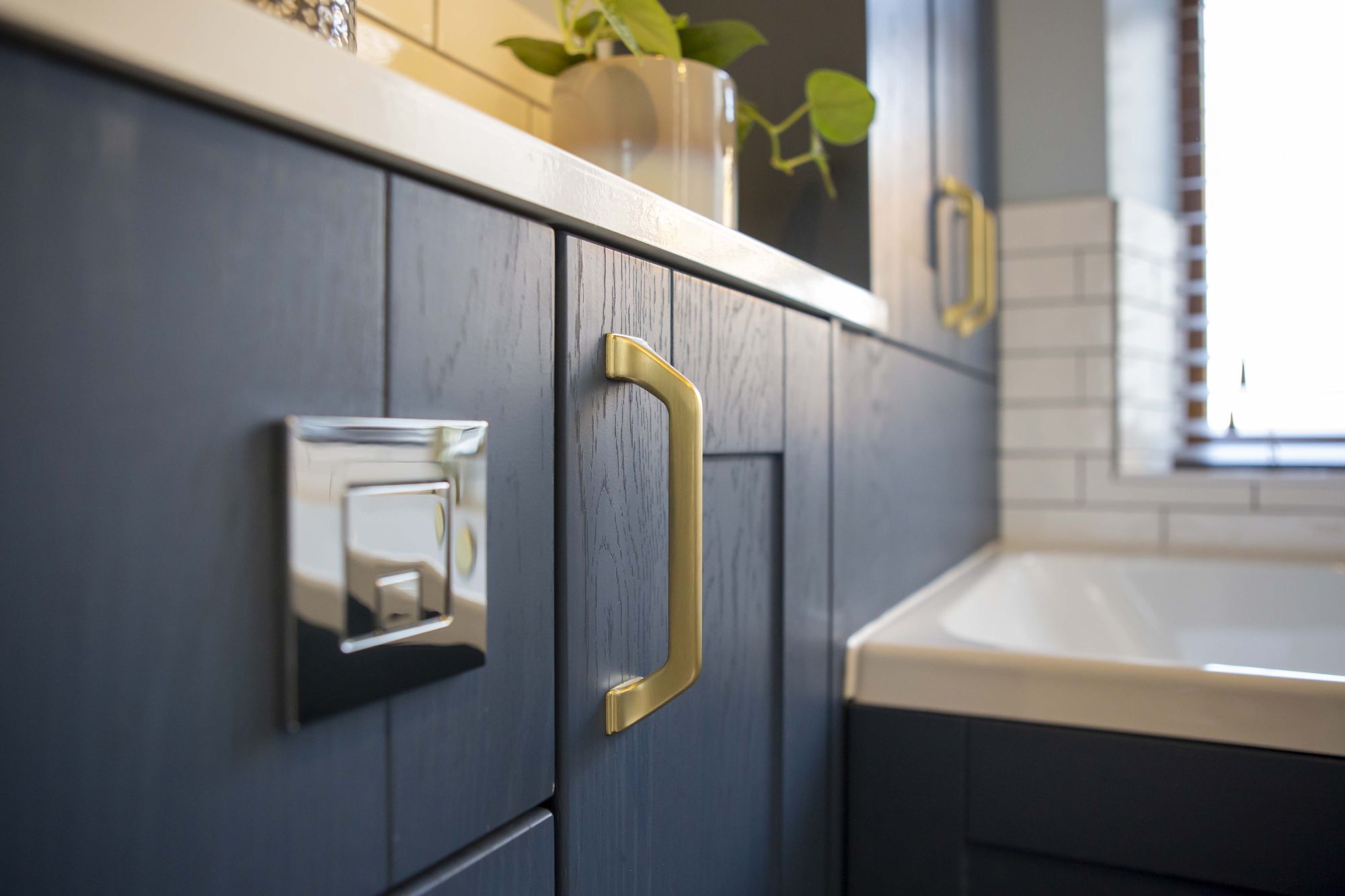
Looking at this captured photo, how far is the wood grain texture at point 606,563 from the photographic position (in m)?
0.42

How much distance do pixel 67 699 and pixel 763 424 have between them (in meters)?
0.49

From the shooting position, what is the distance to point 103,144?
0.24m

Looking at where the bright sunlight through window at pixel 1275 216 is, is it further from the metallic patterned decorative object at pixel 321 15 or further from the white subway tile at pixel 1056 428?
the metallic patterned decorative object at pixel 321 15

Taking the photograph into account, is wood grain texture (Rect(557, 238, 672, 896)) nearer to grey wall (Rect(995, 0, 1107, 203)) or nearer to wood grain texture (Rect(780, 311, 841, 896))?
wood grain texture (Rect(780, 311, 841, 896))

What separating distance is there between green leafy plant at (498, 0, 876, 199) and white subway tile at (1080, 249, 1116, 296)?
1211 mm

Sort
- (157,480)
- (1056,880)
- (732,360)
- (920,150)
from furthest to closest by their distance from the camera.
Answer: (920,150) < (1056,880) < (732,360) < (157,480)

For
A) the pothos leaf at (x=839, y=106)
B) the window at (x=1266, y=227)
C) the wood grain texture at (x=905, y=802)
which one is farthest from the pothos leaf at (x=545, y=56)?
the window at (x=1266, y=227)

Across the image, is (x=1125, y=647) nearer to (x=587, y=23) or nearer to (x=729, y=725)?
(x=729, y=725)

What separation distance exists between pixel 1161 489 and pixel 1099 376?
0.86 feet

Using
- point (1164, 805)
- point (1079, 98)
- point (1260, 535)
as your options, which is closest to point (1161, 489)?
point (1260, 535)

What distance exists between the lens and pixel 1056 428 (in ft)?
6.38

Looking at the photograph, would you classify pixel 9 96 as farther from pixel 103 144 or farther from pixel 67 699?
pixel 67 699

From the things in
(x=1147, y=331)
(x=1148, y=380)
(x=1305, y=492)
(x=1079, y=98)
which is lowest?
(x=1305, y=492)

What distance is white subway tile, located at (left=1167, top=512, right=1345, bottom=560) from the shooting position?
1.74 metres
